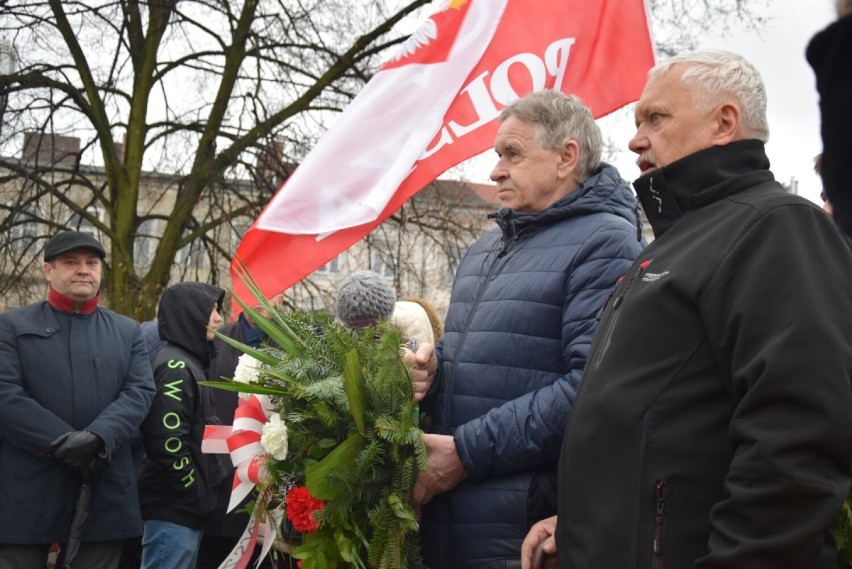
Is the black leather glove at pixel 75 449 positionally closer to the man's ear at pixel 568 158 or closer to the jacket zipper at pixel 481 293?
the jacket zipper at pixel 481 293

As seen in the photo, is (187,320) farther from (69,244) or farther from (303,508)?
(303,508)

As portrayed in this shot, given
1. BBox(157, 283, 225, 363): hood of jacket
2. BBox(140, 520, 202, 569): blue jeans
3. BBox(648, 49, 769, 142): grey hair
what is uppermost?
BBox(648, 49, 769, 142): grey hair

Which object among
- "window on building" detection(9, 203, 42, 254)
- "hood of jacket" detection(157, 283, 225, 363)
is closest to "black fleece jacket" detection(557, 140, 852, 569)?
"hood of jacket" detection(157, 283, 225, 363)

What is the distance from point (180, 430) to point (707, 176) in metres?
3.58

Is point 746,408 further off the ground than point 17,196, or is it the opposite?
point 17,196

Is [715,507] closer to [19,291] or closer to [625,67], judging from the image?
[625,67]

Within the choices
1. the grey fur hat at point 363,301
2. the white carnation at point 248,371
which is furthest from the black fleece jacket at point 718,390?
the grey fur hat at point 363,301

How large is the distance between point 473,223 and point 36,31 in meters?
6.27

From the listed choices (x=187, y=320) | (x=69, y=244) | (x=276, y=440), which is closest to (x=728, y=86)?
(x=276, y=440)

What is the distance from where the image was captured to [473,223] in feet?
47.9

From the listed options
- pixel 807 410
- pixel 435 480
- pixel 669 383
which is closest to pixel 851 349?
pixel 807 410

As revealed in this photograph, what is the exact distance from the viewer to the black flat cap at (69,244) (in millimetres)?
5340

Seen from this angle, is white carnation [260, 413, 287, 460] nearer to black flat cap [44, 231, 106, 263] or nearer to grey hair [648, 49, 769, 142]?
grey hair [648, 49, 769, 142]

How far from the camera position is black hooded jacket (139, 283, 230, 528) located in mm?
5178
